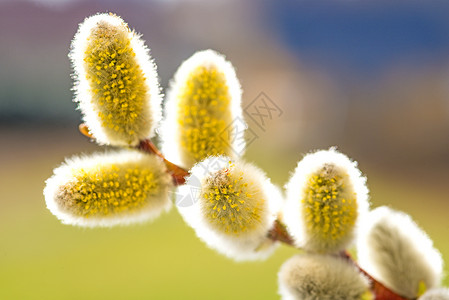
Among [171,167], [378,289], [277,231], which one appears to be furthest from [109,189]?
[378,289]

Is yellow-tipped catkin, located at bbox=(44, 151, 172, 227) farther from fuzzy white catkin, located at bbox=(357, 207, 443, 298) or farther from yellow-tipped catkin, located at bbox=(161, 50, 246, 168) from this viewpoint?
fuzzy white catkin, located at bbox=(357, 207, 443, 298)

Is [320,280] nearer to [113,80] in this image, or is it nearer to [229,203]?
[229,203]

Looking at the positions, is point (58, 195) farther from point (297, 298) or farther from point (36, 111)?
point (36, 111)

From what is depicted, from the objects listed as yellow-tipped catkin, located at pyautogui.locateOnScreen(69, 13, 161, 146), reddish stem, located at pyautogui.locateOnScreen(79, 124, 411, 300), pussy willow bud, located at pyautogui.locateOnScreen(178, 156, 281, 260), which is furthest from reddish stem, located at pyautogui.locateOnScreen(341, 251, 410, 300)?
Answer: yellow-tipped catkin, located at pyautogui.locateOnScreen(69, 13, 161, 146)

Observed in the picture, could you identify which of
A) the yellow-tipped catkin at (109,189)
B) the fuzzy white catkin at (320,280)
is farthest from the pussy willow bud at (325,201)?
the yellow-tipped catkin at (109,189)

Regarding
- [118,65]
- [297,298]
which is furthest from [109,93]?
[297,298]

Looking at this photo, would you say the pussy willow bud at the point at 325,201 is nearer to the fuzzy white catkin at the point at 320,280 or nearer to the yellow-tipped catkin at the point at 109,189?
the fuzzy white catkin at the point at 320,280
